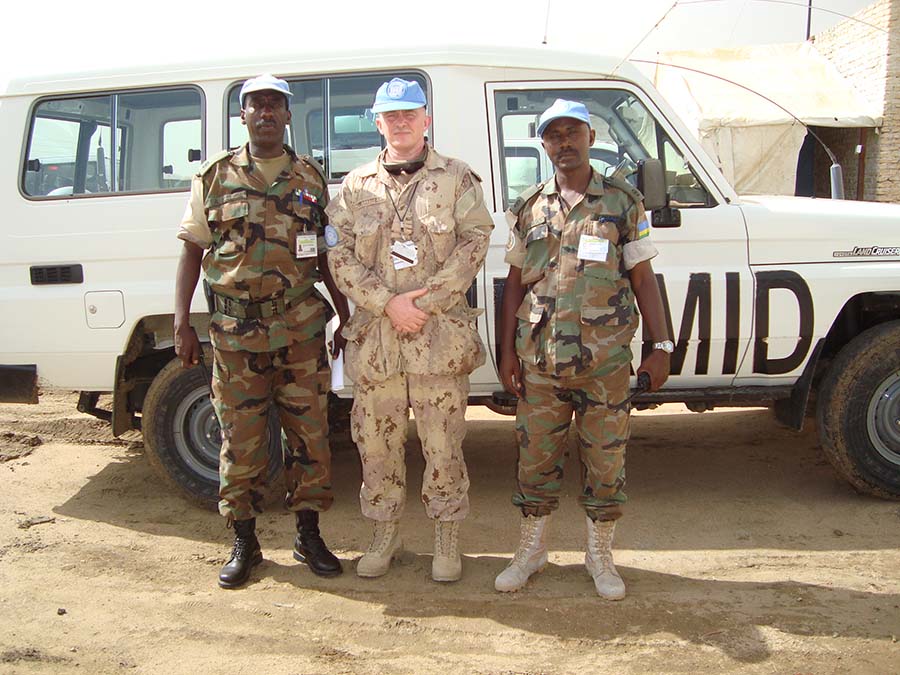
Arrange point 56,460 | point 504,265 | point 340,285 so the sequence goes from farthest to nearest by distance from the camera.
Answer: point 56,460 < point 504,265 < point 340,285

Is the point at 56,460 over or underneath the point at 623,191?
underneath

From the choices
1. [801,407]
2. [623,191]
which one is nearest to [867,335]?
[801,407]

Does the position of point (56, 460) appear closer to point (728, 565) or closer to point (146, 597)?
point (146, 597)

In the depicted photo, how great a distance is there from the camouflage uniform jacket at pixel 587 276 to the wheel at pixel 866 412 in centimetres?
151

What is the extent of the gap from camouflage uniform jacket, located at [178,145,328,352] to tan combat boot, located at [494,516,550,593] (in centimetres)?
118

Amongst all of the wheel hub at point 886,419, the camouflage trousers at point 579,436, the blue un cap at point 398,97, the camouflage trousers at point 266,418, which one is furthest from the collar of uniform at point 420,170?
the wheel hub at point 886,419

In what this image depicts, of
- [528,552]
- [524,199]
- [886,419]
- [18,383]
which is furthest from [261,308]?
[886,419]

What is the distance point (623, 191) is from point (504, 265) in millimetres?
908

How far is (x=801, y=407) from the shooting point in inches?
159

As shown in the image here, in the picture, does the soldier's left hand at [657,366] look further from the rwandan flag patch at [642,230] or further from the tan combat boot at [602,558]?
the tan combat boot at [602,558]

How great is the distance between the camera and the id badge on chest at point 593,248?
9.84 ft

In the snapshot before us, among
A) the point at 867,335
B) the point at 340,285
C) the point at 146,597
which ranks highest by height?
the point at 340,285

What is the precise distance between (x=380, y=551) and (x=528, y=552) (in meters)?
0.61

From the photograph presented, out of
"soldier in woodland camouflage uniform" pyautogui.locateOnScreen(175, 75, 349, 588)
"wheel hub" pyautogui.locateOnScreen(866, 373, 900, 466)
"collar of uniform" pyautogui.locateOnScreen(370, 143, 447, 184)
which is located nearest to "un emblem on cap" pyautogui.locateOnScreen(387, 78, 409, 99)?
"collar of uniform" pyautogui.locateOnScreen(370, 143, 447, 184)
